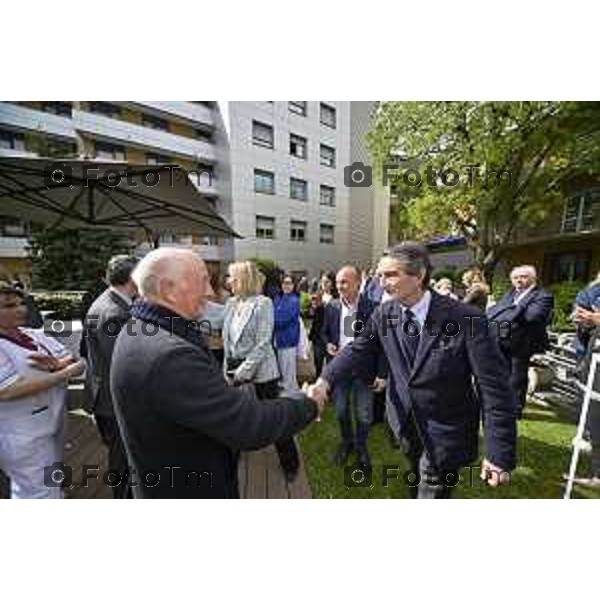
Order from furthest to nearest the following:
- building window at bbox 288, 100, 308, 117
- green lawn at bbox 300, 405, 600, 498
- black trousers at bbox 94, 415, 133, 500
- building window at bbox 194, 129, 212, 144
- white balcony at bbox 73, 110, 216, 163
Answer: building window at bbox 194, 129, 212, 144 → white balcony at bbox 73, 110, 216, 163 → building window at bbox 288, 100, 308, 117 → green lawn at bbox 300, 405, 600, 498 → black trousers at bbox 94, 415, 133, 500

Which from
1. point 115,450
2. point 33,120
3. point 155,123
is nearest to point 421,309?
point 115,450

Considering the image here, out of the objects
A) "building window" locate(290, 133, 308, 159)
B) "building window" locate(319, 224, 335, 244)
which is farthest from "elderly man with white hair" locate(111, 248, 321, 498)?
"building window" locate(290, 133, 308, 159)

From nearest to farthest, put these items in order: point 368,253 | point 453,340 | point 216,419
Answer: point 216,419 → point 453,340 → point 368,253

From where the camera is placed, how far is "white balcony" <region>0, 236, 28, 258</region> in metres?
18.3

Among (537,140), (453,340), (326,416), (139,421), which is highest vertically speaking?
(537,140)

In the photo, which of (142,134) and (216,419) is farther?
(142,134)

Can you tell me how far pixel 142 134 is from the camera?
63.9ft

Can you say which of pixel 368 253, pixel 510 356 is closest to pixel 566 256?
pixel 368 253

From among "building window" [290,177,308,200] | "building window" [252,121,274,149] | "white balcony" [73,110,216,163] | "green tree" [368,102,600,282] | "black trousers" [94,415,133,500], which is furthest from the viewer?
"white balcony" [73,110,216,163]

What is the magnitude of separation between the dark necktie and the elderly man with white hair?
727 mm

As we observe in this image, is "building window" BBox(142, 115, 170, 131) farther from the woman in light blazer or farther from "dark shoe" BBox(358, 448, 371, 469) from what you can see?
"dark shoe" BBox(358, 448, 371, 469)

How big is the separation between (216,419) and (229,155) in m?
19.5

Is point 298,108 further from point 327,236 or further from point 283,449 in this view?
point 283,449

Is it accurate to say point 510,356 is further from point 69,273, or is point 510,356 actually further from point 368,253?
point 69,273
